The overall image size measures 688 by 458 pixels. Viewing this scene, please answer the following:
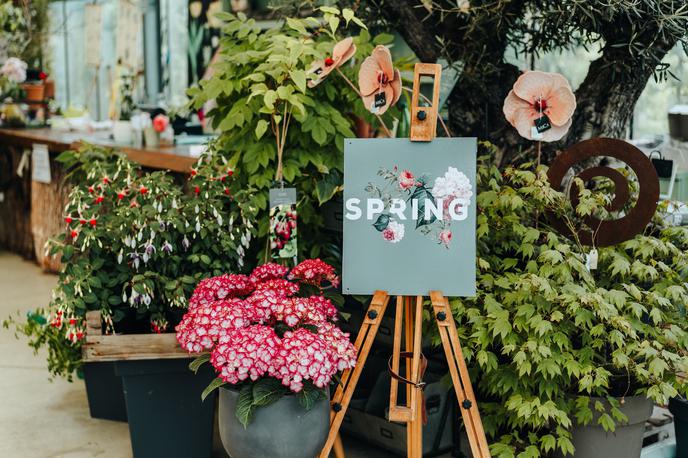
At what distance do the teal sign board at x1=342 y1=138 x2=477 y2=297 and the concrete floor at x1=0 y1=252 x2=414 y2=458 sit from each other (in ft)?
2.94

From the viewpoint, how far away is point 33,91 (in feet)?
23.6

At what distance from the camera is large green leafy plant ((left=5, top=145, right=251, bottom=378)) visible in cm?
299

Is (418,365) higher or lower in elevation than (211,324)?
lower

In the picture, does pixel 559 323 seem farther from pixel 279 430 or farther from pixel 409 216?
pixel 279 430

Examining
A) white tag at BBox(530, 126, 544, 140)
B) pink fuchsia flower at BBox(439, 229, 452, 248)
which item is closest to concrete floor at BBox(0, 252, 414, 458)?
pink fuchsia flower at BBox(439, 229, 452, 248)

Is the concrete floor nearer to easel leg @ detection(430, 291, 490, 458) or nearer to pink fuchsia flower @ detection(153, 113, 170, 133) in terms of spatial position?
easel leg @ detection(430, 291, 490, 458)

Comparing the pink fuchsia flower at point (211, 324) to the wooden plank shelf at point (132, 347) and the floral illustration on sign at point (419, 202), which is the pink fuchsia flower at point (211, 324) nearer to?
the wooden plank shelf at point (132, 347)

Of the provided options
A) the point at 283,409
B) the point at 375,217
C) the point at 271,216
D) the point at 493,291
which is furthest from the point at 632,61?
the point at 283,409

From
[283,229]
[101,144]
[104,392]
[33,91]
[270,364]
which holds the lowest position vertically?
[104,392]

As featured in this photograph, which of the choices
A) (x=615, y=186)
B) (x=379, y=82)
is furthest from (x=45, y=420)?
(x=615, y=186)

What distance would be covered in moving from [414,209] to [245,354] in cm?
65

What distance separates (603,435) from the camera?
8.75 feet

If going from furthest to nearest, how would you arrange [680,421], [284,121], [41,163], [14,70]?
[14,70] < [41,163] < [284,121] < [680,421]

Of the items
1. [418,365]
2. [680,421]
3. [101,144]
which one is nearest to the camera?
[418,365]
